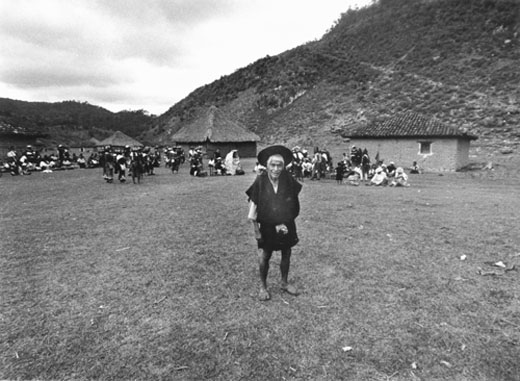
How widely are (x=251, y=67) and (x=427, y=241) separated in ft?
196

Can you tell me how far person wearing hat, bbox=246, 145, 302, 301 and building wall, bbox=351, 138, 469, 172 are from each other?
68.2 feet

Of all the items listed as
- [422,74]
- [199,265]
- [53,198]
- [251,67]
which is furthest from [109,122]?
[199,265]

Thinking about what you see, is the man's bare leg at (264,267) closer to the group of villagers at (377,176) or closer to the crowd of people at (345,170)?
the crowd of people at (345,170)

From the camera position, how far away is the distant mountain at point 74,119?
5128 cm

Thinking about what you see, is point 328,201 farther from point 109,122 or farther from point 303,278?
point 109,122

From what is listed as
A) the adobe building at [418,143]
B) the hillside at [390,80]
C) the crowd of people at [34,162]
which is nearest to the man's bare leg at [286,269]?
the adobe building at [418,143]

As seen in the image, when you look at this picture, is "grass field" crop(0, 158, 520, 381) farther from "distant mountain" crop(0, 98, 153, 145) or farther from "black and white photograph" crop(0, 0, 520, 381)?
"distant mountain" crop(0, 98, 153, 145)

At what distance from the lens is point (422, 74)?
135ft

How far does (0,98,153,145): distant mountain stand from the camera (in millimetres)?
51278

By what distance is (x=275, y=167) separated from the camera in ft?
A: 12.2

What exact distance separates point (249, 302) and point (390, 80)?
45429 millimetres

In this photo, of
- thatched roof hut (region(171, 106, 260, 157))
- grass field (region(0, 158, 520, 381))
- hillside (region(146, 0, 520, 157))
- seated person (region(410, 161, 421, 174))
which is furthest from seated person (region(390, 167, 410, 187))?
thatched roof hut (region(171, 106, 260, 157))

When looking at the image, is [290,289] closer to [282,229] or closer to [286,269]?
[286,269]

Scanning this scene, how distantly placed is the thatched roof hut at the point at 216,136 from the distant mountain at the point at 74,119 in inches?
1021
